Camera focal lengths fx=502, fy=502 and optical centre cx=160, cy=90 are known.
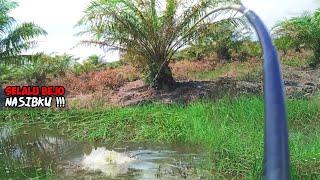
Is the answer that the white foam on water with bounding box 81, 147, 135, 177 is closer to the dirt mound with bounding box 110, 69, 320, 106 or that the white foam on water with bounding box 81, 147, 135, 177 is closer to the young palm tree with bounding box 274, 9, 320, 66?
the dirt mound with bounding box 110, 69, 320, 106

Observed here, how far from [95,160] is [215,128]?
1.66m

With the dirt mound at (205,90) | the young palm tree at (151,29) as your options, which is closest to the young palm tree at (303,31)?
the dirt mound at (205,90)

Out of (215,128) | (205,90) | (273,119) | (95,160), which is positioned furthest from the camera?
(205,90)

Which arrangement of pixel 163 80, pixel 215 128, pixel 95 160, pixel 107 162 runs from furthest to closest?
pixel 163 80
pixel 215 128
pixel 95 160
pixel 107 162

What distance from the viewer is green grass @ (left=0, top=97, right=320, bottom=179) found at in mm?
4621


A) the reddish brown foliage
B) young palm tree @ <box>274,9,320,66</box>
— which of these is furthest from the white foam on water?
young palm tree @ <box>274,9,320,66</box>

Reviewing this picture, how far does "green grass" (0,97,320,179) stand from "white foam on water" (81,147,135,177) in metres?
0.86

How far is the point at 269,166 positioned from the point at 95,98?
455 inches

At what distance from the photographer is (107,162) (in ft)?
18.7

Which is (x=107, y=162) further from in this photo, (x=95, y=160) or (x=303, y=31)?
(x=303, y=31)

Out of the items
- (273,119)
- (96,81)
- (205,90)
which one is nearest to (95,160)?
(273,119)

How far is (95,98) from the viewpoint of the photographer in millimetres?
12344

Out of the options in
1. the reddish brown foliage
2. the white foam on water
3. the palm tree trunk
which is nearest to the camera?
the white foam on water

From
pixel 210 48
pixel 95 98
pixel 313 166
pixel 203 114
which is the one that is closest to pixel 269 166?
pixel 313 166
